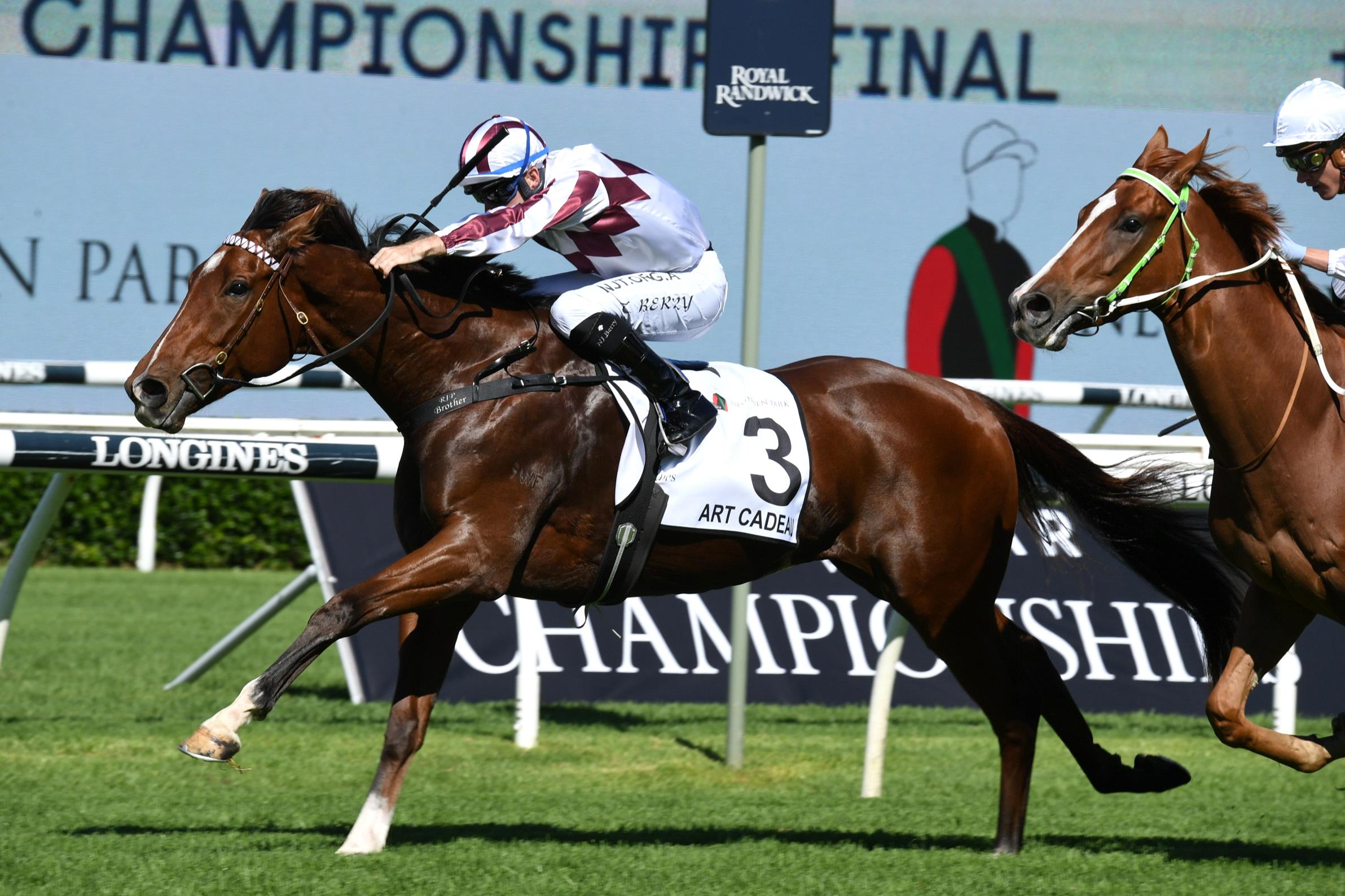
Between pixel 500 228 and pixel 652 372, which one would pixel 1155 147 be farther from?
pixel 500 228

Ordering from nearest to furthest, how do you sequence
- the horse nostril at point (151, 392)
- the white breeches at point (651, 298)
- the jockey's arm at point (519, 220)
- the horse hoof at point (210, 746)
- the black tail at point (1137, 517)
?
the horse hoof at point (210, 746), the horse nostril at point (151, 392), the jockey's arm at point (519, 220), the white breeches at point (651, 298), the black tail at point (1137, 517)

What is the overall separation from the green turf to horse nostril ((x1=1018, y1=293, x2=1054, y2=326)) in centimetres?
137

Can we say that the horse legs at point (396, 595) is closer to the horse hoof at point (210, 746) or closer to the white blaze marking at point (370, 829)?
the horse hoof at point (210, 746)

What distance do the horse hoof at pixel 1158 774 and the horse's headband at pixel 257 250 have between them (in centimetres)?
264

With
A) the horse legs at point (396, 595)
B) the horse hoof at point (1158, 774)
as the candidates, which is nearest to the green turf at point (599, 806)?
the horse hoof at point (1158, 774)

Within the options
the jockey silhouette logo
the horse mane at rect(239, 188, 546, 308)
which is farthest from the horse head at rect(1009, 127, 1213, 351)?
the jockey silhouette logo

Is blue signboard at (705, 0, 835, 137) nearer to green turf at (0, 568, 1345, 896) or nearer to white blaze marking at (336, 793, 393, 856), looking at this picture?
green turf at (0, 568, 1345, 896)

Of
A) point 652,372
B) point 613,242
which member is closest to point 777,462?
point 652,372

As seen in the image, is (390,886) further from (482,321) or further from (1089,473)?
(1089,473)

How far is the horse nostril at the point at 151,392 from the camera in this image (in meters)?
3.97

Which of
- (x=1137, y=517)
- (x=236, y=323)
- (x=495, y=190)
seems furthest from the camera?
(x=1137, y=517)

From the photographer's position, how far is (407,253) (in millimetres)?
4152

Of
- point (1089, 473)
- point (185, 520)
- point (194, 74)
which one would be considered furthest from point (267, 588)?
point (1089, 473)

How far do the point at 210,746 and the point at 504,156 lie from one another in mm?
1650
